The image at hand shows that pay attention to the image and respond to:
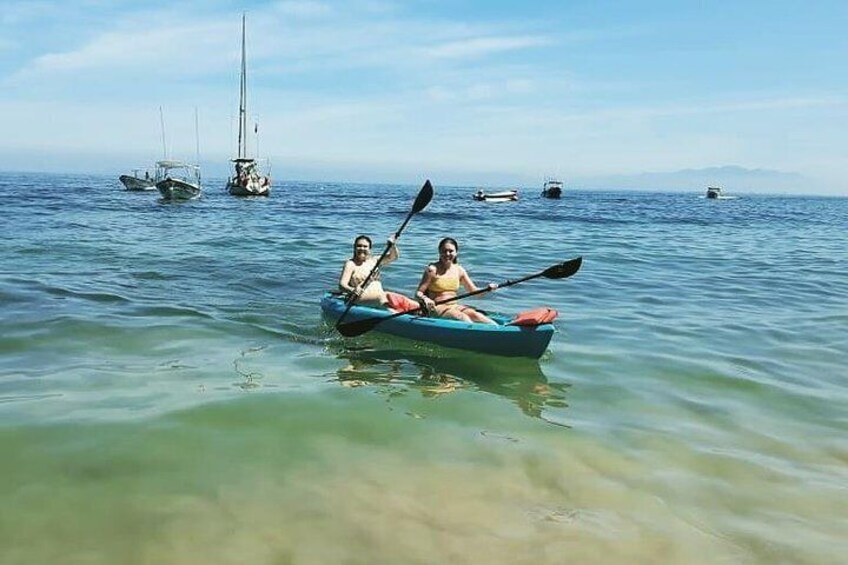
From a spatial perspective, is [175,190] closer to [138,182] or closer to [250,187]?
[250,187]

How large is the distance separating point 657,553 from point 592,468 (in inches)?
56.4

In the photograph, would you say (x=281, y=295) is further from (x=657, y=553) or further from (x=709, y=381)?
(x=657, y=553)

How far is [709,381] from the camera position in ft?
30.2

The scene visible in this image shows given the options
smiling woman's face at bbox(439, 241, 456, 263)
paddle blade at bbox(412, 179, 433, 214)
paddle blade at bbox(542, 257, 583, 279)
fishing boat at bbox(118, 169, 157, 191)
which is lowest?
fishing boat at bbox(118, 169, 157, 191)

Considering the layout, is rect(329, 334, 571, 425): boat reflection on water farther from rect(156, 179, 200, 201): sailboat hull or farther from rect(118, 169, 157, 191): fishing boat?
rect(118, 169, 157, 191): fishing boat

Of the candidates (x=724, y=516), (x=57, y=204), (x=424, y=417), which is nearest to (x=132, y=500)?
→ (x=424, y=417)

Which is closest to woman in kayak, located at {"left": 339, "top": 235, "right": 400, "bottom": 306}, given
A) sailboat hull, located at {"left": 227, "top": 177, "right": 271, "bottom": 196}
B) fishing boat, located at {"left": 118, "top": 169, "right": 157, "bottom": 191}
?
sailboat hull, located at {"left": 227, "top": 177, "right": 271, "bottom": 196}

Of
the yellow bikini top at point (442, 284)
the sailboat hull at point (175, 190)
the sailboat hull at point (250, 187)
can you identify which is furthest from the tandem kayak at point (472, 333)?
the sailboat hull at point (250, 187)

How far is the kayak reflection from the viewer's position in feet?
27.9

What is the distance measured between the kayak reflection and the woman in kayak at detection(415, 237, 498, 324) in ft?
2.08

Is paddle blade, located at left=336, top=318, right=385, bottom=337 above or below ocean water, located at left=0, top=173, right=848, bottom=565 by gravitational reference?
above

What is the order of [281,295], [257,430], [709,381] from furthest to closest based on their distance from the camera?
[281,295] → [709,381] → [257,430]

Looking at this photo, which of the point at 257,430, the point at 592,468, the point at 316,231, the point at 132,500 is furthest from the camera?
the point at 316,231

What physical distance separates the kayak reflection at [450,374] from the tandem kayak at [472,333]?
6.3 inches
